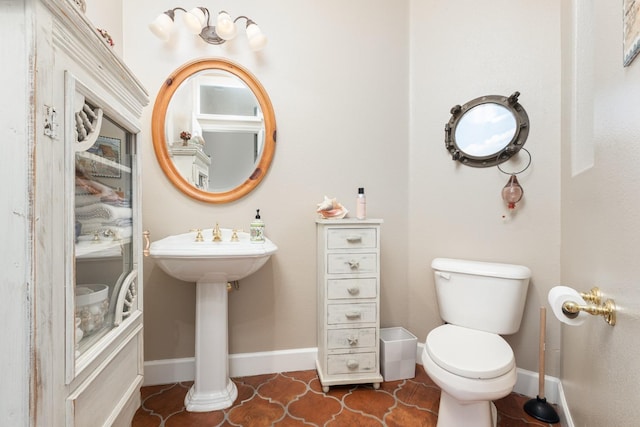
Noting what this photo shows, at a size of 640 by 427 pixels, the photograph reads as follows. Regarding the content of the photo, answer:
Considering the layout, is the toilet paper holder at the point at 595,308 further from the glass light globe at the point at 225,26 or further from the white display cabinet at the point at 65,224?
the glass light globe at the point at 225,26

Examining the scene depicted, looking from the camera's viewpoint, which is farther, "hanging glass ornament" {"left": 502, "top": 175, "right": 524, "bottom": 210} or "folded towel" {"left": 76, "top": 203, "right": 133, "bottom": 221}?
"hanging glass ornament" {"left": 502, "top": 175, "right": 524, "bottom": 210}

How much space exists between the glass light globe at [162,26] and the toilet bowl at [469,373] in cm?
208

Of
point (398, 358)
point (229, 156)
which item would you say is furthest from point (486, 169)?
point (229, 156)

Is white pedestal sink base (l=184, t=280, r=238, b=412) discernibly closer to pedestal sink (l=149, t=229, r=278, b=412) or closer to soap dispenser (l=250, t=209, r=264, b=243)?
pedestal sink (l=149, t=229, r=278, b=412)

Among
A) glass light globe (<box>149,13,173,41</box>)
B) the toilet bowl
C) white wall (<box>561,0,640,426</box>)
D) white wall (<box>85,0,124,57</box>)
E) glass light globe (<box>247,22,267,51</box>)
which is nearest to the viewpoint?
white wall (<box>561,0,640,426</box>)

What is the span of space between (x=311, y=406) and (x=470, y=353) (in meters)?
0.83

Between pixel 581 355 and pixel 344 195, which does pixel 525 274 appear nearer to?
pixel 581 355

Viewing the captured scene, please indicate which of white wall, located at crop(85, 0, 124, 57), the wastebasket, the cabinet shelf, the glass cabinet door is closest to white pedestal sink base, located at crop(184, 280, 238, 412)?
the glass cabinet door

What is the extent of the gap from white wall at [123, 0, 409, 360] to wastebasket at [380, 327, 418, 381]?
23 centimetres

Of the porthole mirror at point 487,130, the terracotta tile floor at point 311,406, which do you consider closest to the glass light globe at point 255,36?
the porthole mirror at point 487,130

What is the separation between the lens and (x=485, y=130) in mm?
1579

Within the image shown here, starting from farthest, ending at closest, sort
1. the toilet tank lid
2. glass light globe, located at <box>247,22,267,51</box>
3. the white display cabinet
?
1. glass light globe, located at <box>247,22,267,51</box>
2. the toilet tank lid
3. the white display cabinet

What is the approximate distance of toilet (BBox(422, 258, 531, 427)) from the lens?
103 centimetres

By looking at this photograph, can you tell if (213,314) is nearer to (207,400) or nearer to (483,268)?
(207,400)
